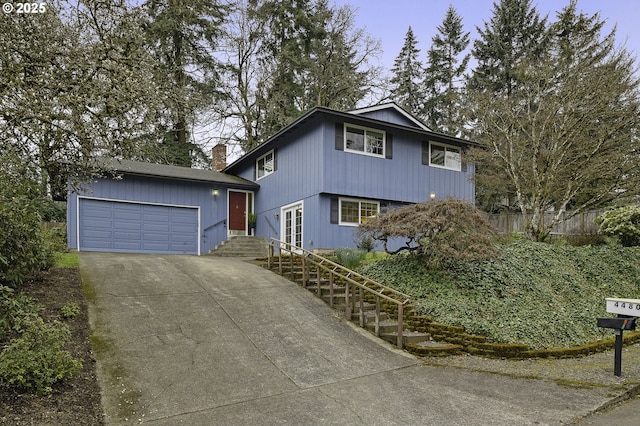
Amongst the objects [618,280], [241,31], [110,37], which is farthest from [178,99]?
[241,31]

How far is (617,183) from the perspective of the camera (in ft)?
41.7

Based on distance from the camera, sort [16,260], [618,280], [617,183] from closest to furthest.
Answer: [16,260], [618,280], [617,183]

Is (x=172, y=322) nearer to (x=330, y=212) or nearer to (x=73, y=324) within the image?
(x=73, y=324)

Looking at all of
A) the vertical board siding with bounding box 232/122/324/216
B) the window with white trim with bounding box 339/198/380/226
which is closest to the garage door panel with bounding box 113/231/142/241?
the vertical board siding with bounding box 232/122/324/216

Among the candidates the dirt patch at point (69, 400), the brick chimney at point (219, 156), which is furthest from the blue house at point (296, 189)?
the dirt patch at point (69, 400)

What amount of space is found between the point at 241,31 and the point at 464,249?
2242 centimetres

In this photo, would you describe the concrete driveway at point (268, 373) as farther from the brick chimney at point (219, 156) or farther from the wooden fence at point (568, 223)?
the brick chimney at point (219, 156)

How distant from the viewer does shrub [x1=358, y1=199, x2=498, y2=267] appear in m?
8.35

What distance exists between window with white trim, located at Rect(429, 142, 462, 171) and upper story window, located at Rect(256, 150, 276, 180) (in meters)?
6.36

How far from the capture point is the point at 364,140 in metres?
14.2

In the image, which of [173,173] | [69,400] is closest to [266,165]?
[173,173]

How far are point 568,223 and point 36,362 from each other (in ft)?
64.3

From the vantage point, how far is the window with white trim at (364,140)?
45.2 ft

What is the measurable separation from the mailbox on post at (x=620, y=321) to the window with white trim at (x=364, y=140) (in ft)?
30.4
